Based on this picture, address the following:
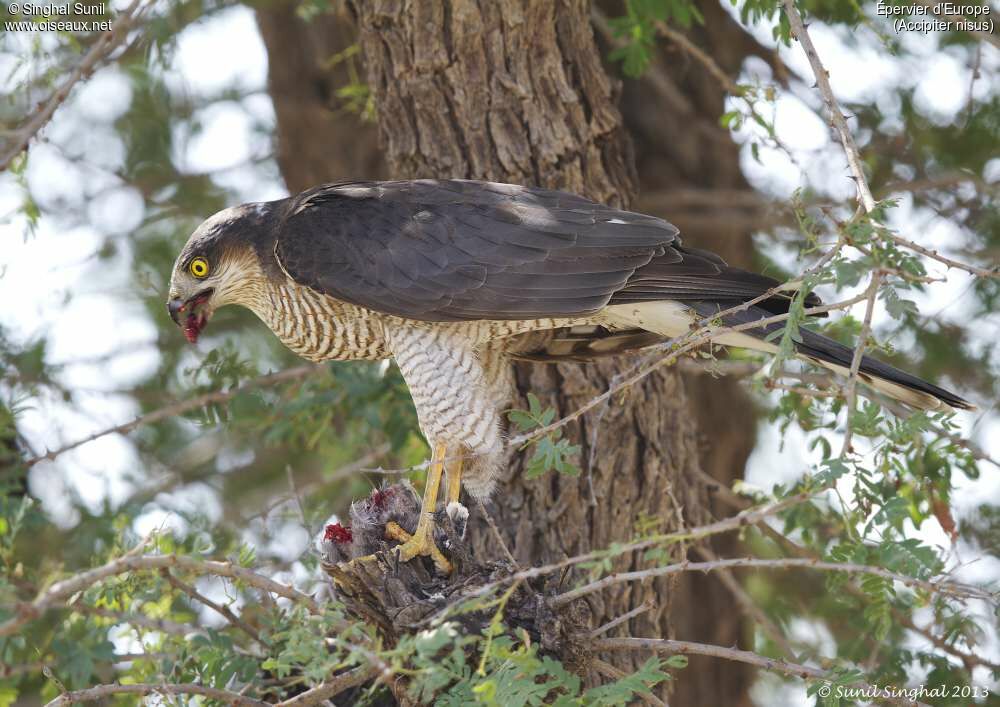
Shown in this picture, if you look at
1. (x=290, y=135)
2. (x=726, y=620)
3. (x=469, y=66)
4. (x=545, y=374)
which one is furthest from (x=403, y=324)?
(x=726, y=620)

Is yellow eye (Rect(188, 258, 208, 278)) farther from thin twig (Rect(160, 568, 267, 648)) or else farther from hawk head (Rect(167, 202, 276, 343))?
thin twig (Rect(160, 568, 267, 648))

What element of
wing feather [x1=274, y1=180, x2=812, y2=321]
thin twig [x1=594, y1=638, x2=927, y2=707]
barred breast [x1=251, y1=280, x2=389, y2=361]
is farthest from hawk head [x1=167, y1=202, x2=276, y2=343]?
thin twig [x1=594, y1=638, x2=927, y2=707]

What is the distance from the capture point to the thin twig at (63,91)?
4.32m

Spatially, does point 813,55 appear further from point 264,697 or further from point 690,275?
point 264,697

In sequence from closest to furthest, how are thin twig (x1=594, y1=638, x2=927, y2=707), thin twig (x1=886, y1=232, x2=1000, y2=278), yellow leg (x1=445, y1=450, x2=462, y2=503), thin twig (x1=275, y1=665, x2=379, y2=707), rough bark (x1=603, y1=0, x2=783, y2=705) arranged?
1. thin twig (x1=886, y1=232, x2=1000, y2=278)
2. thin twig (x1=594, y1=638, x2=927, y2=707)
3. thin twig (x1=275, y1=665, x2=379, y2=707)
4. yellow leg (x1=445, y1=450, x2=462, y2=503)
5. rough bark (x1=603, y1=0, x2=783, y2=705)

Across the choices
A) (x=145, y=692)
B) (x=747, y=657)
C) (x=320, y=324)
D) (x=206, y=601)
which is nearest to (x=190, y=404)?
(x=320, y=324)

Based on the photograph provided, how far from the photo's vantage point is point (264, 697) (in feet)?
15.9

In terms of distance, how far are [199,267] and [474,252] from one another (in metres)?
1.24

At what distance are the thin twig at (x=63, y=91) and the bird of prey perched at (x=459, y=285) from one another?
2.64 ft

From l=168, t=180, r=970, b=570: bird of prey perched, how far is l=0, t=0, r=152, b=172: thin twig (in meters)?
0.81

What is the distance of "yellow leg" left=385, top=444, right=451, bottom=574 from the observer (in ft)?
14.5

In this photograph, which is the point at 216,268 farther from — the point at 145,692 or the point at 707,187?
the point at 707,187

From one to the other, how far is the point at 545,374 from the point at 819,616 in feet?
8.04

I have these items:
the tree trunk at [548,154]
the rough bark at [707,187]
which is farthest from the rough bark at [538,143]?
the rough bark at [707,187]
